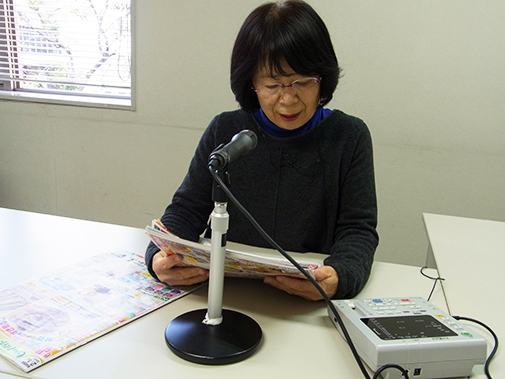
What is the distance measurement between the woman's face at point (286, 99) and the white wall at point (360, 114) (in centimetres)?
121

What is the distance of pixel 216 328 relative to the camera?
85 cm

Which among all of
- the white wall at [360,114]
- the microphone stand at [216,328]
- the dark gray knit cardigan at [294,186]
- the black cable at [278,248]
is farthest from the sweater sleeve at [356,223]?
the white wall at [360,114]

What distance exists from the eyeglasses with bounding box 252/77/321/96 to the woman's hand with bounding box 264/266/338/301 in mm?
496

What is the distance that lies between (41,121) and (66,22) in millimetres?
647

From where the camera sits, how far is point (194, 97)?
105 inches

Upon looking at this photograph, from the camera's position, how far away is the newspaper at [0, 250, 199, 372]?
781 millimetres

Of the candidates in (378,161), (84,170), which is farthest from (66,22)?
(378,161)

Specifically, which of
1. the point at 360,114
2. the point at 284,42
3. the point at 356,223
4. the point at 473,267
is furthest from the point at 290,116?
the point at 360,114

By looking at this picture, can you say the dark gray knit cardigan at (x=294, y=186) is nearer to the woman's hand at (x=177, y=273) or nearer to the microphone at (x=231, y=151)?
the woman's hand at (x=177, y=273)

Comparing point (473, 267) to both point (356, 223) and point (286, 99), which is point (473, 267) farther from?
point (286, 99)

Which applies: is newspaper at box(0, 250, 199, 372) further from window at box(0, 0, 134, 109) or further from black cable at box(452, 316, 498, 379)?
window at box(0, 0, 134, 109)

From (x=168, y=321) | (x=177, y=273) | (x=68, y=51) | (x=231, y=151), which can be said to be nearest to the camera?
(x=231, y=151)

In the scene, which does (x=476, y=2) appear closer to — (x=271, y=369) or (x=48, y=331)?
(x=271, y=369)

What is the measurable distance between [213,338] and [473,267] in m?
0.82
